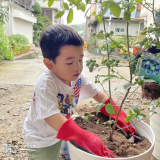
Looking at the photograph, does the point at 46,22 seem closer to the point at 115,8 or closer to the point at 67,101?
the point at 67,101

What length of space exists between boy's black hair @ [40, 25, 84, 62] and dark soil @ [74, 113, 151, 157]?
0.41 meters

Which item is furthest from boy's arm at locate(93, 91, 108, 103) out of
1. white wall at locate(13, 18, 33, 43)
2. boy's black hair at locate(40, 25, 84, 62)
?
white wall at locate(13, 18, 33, 43)

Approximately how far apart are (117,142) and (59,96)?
410 millimetres

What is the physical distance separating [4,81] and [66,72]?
8.35 ft

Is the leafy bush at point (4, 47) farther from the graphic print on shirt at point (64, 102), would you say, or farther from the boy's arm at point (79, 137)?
the boy's arm at point (79, 137)

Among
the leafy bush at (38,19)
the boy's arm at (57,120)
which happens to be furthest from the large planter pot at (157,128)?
the leafy bush at (38,19)

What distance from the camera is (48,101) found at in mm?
802

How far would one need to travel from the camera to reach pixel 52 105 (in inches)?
31.1

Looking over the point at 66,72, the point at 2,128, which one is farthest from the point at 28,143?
the point at 2,128

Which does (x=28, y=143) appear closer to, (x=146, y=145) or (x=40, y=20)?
(x=146, y=145)

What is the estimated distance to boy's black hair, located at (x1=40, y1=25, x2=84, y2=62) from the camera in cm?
84

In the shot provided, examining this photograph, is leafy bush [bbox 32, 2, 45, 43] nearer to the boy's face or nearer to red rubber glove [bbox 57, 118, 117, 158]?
the boy's face

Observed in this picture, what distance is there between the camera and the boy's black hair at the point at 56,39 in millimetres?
837

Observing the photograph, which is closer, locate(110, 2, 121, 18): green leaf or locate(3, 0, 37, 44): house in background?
locate(110, 2, 121, 18): green leaf
